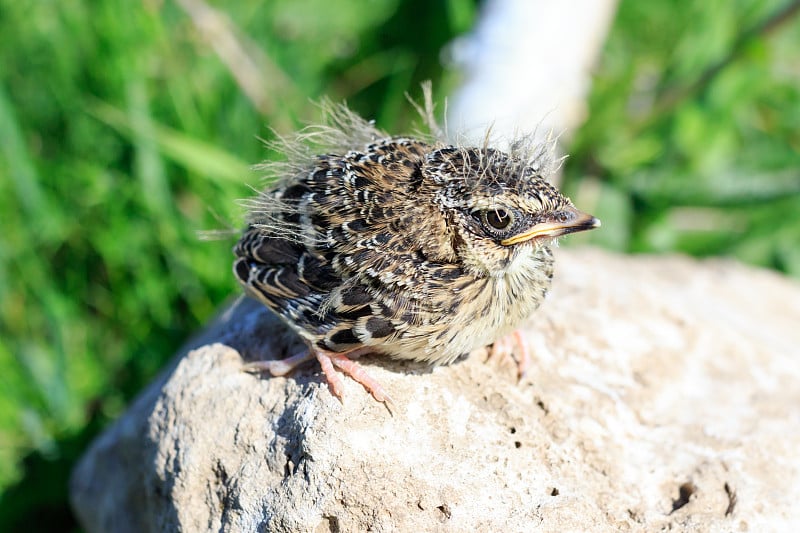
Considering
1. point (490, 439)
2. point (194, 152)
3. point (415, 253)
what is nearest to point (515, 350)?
point (490, 439)

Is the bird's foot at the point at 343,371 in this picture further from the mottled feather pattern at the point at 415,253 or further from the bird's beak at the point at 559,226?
the bird's beak at the point at 559,226

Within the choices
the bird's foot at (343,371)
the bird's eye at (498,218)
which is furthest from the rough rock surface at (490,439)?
the bird's eye at (498,218)

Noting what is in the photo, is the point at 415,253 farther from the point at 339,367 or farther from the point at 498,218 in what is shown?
the point at 339,367

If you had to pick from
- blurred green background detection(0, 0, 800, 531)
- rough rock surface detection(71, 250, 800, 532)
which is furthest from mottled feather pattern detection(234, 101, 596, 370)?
blurred green background detection(0, 0, 800, 531)

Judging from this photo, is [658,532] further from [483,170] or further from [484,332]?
[483,170]

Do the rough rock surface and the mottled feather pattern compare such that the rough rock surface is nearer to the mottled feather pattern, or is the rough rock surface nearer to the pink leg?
the pink leg
